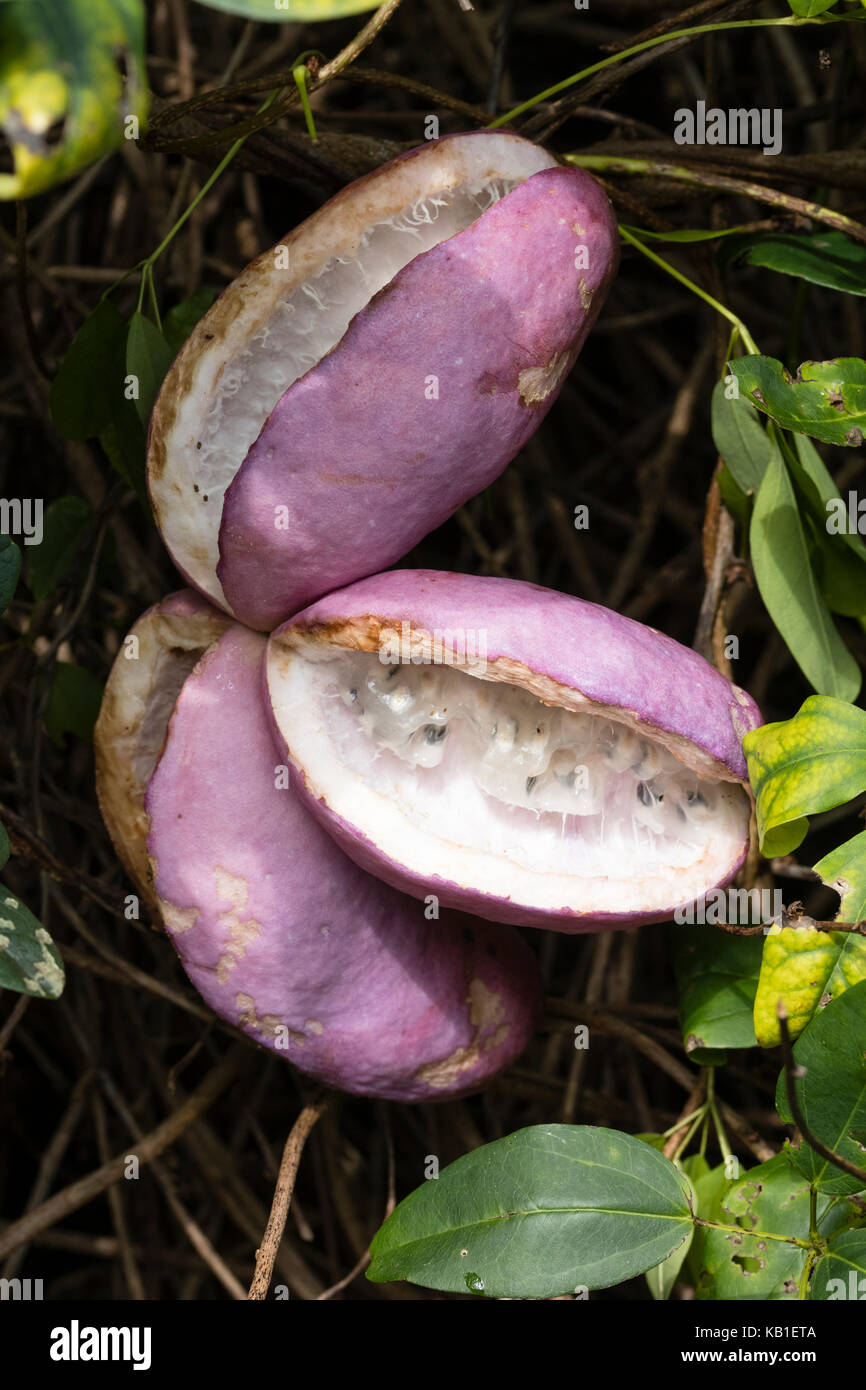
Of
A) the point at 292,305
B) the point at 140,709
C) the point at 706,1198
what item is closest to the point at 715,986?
the point at 706,1198

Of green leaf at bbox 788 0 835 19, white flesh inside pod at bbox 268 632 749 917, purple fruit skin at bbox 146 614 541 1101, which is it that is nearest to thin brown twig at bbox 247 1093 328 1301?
purple fruit skin at bbox 146 614 541 1101

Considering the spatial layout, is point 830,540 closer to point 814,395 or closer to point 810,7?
point 814,395

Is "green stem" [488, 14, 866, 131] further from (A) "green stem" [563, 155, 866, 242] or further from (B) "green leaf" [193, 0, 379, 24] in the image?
(B) "green leaf" [193, 0, 379, 24]

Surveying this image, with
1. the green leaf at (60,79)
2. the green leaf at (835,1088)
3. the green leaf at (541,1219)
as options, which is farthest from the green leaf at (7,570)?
the green leaf at (835,1088)

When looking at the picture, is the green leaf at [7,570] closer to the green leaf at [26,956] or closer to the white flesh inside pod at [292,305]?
the white flesh inside pod at [292,305]

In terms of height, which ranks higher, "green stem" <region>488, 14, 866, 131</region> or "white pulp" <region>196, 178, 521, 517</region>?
"green stem" <region>488, 14, 866, 131</region>
